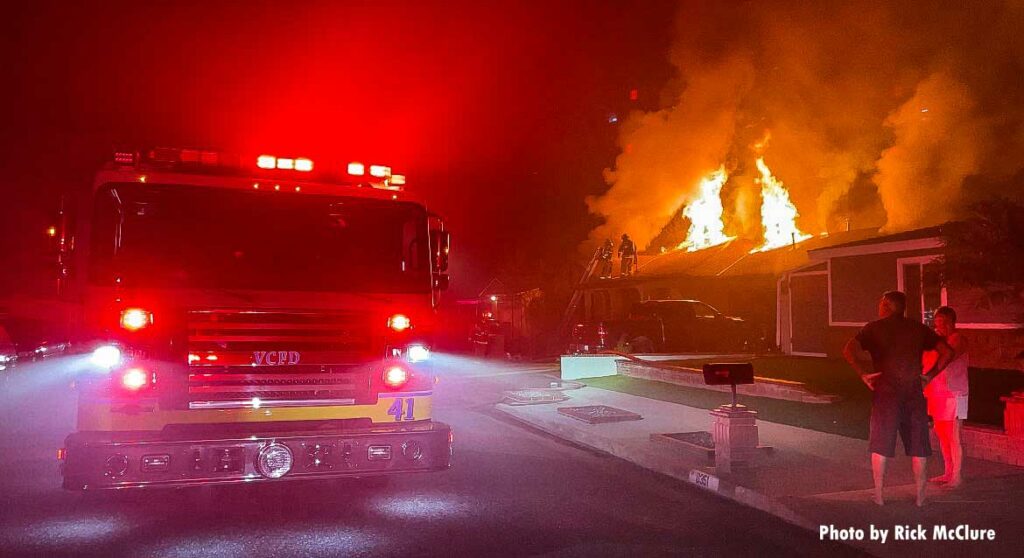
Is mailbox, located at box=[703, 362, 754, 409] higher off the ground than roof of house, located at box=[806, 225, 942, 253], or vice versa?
roof of house, located at box=[806, 225, 942, 253]

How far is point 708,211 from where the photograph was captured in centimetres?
3762

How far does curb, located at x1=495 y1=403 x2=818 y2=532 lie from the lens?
645cm

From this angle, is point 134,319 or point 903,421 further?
point 903,421

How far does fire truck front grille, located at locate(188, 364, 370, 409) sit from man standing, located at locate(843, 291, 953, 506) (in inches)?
151

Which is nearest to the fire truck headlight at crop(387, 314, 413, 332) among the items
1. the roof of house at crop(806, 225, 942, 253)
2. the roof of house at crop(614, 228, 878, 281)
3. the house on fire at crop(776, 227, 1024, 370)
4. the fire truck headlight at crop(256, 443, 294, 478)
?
the fire truck headlight at crop(256, 443, 294, 478)

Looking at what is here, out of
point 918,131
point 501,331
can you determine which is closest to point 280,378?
point 501,331

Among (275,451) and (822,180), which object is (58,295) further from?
(822,180)

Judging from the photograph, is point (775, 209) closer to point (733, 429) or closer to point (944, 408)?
point (733, 429)

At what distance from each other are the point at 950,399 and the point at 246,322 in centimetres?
573

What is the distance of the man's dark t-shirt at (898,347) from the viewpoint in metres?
6.12

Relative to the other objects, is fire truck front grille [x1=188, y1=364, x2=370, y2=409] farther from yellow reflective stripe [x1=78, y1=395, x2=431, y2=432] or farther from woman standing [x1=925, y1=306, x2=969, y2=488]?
woman standing [x1=925, y1=306, x2=969, y2=488]

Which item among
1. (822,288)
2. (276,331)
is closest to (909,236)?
(822,288)

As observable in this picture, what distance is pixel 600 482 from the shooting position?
7.79 meters

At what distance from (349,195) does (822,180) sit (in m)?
29.1
